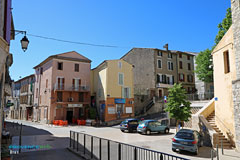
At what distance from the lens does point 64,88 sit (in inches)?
1192

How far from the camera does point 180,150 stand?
1096 cm

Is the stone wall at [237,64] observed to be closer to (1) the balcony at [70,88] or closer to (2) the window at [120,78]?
(2) the window at [120,78]

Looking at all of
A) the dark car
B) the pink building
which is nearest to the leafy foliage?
the dark car

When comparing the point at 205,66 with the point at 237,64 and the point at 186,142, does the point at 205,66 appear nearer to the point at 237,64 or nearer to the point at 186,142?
the point at 237,64

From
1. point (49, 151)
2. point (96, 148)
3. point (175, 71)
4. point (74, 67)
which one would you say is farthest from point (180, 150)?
point (175, 71)

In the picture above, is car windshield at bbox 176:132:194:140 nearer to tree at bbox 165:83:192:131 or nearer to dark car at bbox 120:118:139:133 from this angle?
tree at bbox 165:83:192:131

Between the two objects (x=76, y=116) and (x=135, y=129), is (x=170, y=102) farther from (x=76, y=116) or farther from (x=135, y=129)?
(x=76, y=116)

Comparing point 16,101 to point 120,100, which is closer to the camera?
point 120,100

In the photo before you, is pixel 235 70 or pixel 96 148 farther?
pixel 235 70

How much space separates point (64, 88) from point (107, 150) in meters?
A: 23.6

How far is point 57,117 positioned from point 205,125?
22.6 m

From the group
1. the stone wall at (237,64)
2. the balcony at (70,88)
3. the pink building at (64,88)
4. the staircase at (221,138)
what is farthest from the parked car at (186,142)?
the balcony at (70,88)

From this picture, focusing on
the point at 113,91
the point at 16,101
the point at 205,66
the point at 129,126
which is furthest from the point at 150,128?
the point at 16,101

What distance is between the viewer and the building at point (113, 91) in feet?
96.7
